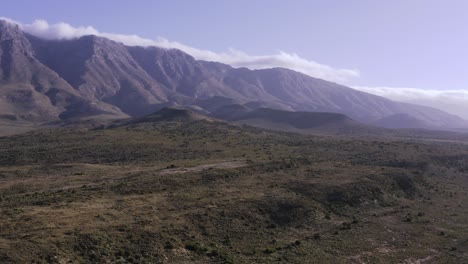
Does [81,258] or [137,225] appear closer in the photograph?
[81,258]

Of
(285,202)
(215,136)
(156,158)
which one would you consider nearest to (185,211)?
(285,202)

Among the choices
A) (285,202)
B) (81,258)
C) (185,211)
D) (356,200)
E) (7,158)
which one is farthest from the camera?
(7,158)

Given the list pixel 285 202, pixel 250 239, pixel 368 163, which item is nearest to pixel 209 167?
pixel 285 202

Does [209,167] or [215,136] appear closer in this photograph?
[209,167]

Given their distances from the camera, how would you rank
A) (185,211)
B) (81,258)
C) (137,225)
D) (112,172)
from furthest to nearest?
(112,172) < (185,211) < (137,225) < (81,258)

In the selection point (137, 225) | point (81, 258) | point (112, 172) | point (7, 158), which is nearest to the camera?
point (81, 258)

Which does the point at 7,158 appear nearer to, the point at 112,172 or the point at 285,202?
the point at 112,172

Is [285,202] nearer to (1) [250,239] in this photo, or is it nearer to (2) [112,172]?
(1) [250,239]

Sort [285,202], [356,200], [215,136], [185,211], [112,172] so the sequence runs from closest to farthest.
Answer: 1. [185,211]
2. [285,202]
3. [356,200]
4. [112,172]
5. [215,136]
